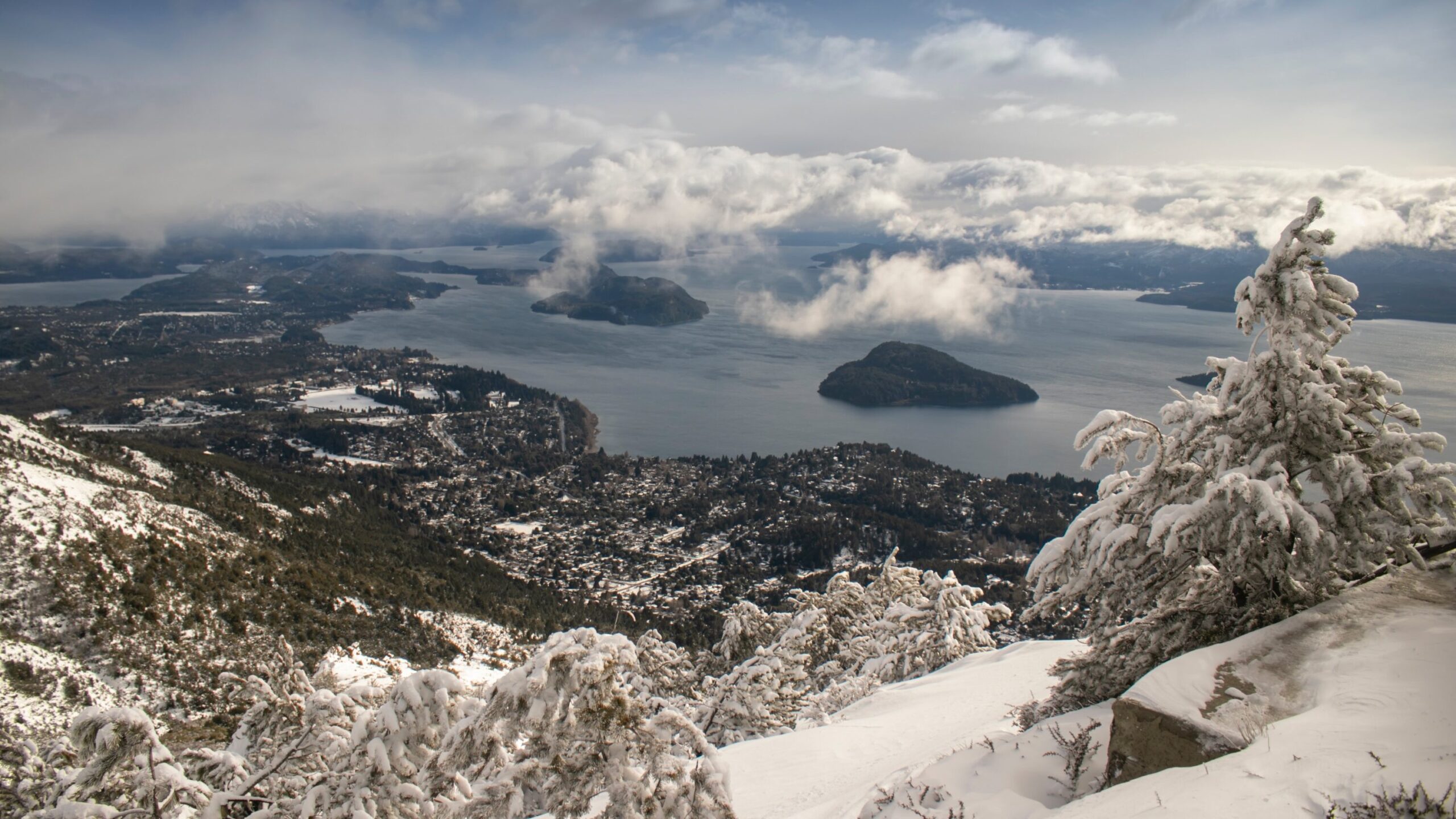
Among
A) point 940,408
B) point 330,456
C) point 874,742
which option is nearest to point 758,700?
point 874,742

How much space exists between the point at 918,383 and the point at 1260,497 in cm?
A: 17617

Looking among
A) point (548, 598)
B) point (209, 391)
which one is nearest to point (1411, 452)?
point (548, 598)

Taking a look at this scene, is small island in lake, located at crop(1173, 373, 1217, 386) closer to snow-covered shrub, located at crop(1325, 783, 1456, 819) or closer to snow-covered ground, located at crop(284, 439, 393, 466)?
snow-covered ground, located at crop(284, 439, 393, 466)

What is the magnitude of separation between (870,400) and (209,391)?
154462 mm

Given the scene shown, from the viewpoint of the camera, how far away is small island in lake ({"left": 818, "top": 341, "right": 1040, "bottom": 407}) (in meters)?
166

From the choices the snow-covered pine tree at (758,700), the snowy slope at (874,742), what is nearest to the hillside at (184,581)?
the snow-covered pine tree at (758,700)

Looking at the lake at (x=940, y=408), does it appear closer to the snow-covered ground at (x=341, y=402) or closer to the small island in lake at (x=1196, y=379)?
the small island in lake at (x=1196, y=379)

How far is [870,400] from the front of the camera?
169625 mm

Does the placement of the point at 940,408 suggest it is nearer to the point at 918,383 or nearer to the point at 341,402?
the point at 918,383

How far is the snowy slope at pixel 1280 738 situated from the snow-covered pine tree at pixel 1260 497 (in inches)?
→ 21.7

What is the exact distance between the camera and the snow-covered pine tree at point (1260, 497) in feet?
24.3

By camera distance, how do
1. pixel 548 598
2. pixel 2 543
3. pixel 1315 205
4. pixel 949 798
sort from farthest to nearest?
pixel 548 598
pixel 2 543
pixel 1315 205
pixel 949 798

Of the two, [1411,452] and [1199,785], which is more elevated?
[1411,452]

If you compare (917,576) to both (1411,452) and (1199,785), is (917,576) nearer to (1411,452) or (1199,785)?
(1411,452)
